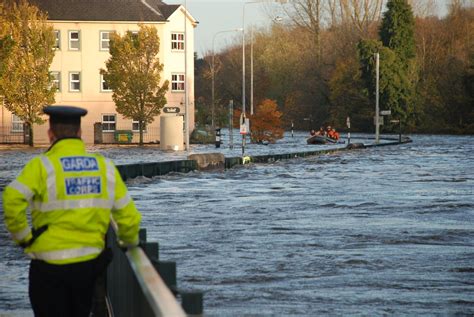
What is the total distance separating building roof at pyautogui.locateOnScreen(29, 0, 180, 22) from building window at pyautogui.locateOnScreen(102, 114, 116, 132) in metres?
6.54

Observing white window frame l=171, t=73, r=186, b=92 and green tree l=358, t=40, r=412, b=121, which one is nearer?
white window frame l=171, t=73, r=186, b=92

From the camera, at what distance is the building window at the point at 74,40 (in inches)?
3216

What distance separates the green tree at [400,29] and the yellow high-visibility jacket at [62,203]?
315 feet

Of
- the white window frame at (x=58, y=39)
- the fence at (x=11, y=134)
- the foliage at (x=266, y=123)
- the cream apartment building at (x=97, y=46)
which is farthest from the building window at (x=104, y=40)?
the foliage at (x=266, y=123)

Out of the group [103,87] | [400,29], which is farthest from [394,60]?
[103,87]

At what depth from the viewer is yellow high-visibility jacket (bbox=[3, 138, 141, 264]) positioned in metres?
6.86

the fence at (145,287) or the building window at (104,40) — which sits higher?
the building window at (104,40)

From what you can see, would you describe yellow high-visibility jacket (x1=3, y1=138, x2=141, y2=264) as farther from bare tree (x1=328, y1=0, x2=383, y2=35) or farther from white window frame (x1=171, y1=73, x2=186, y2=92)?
bare tree (x1=328, y1=0, x2=383, y2=35)

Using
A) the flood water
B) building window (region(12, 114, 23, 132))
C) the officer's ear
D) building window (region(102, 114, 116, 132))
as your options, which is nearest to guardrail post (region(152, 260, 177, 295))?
the officer's ear

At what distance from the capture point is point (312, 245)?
17547mm

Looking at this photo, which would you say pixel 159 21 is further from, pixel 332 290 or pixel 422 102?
pixel 332 290

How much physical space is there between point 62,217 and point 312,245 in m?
10.9

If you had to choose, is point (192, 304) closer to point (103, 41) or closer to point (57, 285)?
point (57, 285)

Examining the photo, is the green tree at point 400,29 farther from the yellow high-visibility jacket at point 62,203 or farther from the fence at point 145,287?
the yellow high-visibility jacket at point 62,203
